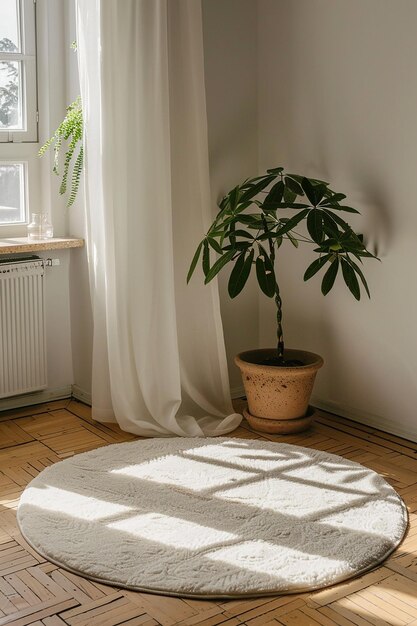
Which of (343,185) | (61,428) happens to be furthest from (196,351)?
(343,185)

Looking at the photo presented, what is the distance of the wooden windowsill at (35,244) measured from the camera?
3828mm

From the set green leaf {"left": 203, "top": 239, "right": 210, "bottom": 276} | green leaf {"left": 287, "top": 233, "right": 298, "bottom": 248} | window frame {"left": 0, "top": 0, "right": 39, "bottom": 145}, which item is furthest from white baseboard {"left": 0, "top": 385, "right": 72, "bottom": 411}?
green leaf {"left": 287, "top": 233, "right": 298, "bottom": 248}

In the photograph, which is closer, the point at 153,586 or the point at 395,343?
the point at 153,586

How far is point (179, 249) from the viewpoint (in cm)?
382

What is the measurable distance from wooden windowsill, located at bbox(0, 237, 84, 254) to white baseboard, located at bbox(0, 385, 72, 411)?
2.27 feet

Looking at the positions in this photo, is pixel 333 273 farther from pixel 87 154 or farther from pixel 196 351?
pixel 87 154

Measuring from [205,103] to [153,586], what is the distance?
6.99ft

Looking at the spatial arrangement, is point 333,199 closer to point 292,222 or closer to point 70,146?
point 292,222

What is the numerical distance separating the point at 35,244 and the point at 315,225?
4.15 feet

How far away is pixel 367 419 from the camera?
3.88 meters

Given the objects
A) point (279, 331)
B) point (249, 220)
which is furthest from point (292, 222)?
point (279, 331)

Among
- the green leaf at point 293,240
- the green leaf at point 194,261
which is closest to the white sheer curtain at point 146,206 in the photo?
the green leaf at point 194,261

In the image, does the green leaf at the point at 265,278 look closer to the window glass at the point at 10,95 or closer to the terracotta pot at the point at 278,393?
the terracotta pot at the point at 278,393

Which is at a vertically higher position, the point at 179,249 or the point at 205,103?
the point at 205,103
